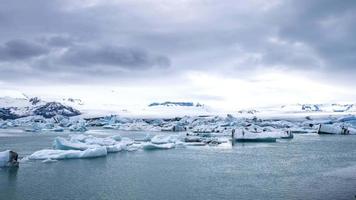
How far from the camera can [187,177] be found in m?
12.2

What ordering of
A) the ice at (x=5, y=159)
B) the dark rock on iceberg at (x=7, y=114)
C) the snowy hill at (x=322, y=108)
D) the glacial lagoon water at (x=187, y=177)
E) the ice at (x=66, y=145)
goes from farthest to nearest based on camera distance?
the snowy hill at (x=322, y=108)
the dark rock on iceberg at (x=7, y=114)
the ice at (x=66, y=145)
the ice at (x=5, y=159)
the glacial lagoon water at (x=187, y=177)

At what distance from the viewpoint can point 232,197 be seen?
958 cm

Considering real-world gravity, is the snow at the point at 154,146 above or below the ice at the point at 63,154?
above

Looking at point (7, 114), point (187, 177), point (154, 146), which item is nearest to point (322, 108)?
point (7, 114)

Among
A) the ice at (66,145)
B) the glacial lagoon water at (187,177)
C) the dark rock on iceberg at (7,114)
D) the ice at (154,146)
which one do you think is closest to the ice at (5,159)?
the glacial lagoon water at (187,177)

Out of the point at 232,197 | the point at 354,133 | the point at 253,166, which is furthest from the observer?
the point at 354,133

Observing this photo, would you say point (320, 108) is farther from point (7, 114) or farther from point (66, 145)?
point (66, 145)

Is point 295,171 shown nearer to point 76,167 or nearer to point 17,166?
point 76,167

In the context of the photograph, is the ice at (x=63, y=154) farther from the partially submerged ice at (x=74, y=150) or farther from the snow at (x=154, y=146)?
the snow at (x=154, y=146)

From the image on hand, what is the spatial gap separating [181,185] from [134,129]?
33.4 m

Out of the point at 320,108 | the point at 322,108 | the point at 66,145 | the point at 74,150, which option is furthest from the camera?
the point at 322,108

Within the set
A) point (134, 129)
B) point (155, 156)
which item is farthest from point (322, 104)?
point (155, 156)

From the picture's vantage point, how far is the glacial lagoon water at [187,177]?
988cm

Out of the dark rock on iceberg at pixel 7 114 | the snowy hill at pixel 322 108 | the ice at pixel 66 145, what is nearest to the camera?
the ice at pixel 66 145
